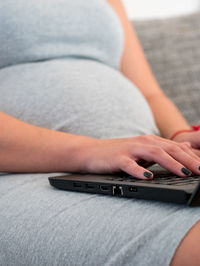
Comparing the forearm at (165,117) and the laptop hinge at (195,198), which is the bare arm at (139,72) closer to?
the forearm at (165,117)

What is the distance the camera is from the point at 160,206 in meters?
0.53

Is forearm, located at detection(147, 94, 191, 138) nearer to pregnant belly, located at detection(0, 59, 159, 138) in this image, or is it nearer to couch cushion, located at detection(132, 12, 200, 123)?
pregnant belly, located at detection(0, 59, 159, 138)

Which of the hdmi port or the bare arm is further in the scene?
the bare arm

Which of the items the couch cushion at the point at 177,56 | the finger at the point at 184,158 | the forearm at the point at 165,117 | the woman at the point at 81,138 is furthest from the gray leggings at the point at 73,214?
the couch cushion at the point at 177,56

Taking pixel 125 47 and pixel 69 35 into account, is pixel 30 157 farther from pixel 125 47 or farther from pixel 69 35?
pixel 125 47

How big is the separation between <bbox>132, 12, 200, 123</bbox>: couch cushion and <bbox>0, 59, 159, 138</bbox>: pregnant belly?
50 centimetres

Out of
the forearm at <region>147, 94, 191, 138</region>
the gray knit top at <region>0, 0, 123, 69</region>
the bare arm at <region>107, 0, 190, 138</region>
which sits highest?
the gray knit top at <region>0, 0, 123, 69</region>

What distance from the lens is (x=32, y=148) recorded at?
76 cm

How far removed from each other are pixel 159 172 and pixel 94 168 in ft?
0.36

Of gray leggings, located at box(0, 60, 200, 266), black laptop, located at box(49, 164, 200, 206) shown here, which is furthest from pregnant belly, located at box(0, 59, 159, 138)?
black laptop, located at box(49, 164, 200, 206)

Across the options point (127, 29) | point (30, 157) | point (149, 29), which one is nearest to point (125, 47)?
point (127, 29)

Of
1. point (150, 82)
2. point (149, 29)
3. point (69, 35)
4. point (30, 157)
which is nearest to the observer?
point (30, 157)

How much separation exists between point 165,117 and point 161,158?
1.83 feet

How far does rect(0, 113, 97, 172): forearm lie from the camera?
0.74m
